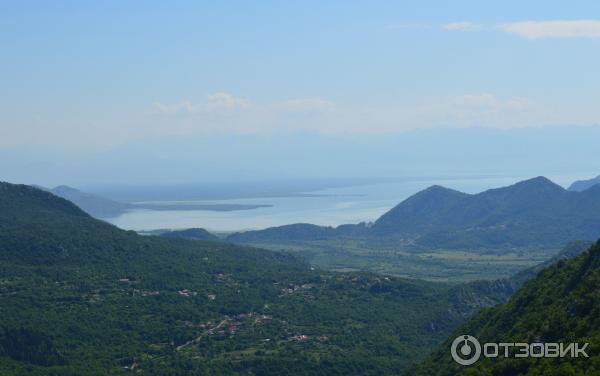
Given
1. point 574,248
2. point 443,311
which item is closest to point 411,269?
point 574,248

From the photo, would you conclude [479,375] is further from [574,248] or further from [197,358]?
[574,248]

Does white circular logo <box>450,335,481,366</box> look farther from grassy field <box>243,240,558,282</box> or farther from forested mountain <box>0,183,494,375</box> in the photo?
grassy field <box>243,240,558,282</box>

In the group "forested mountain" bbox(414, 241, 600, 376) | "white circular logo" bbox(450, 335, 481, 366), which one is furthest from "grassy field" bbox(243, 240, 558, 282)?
"white circular logo" bbox(450, 335, 481, 366)

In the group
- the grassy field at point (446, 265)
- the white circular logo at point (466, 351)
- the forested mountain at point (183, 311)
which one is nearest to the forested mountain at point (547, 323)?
the white circular logo at point (466, 351)

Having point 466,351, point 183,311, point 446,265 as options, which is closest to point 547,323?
point 466,351

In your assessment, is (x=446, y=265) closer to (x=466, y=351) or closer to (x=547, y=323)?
(x=466, y=351)

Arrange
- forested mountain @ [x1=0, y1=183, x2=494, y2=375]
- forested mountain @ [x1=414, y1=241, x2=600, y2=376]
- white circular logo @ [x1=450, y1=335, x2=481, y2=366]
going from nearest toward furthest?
1. forested mountain @ [x1=414, y1=241, x2=600, y2=376]
2. white circular logo @ [x1=450, y1=335, x2=481, y2=366]
3. forested mountain @ [x1=0, y1=183, x2=494, y2=375]
